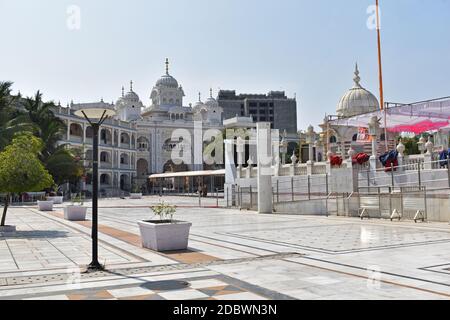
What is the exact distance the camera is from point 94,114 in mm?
8969

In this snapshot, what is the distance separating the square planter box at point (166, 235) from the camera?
10.1 meters

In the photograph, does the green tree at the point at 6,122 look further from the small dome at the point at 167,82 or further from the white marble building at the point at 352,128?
the small dome at the point at 167,82

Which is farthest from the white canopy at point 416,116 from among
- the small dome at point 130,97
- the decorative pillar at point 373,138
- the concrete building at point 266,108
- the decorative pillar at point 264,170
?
the concrete building at point 266,108

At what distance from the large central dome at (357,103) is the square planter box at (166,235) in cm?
3542

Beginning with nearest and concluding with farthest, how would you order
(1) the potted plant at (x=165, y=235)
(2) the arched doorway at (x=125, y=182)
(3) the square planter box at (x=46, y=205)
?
(1) the potted plant at (x=165, y=235), (3) the square planter box at (x=46, y=205), (2) the arched doorway at (x=125, y=182)

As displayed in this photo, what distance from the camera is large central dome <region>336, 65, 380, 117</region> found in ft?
142

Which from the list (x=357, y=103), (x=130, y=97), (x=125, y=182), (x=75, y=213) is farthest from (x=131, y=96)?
(x=75, y=213)

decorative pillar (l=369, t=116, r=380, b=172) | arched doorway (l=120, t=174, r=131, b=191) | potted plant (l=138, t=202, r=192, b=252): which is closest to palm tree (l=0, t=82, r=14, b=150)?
decorative pillar (l=369, t=116, r=380, b=172)

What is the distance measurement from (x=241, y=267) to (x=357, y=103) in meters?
38.2

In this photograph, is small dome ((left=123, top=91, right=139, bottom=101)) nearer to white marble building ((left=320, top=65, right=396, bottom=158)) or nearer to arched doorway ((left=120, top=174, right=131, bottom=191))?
arched doorway ((left=120, top=174, right=131, bottom=191))

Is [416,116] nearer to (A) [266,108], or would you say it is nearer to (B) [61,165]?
(B) [61,165]

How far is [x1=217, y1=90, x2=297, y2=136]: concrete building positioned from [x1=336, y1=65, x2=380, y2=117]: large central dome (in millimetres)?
78382
